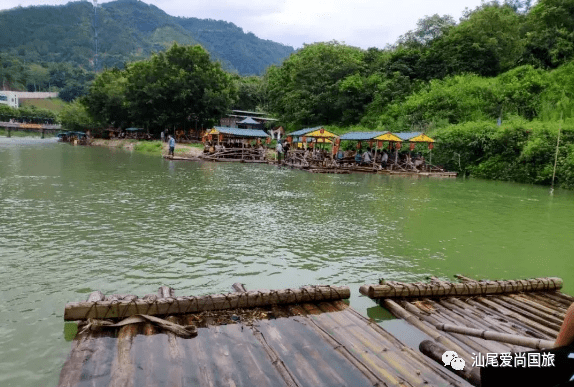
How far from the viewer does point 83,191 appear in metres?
14.5

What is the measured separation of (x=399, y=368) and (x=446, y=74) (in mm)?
41927

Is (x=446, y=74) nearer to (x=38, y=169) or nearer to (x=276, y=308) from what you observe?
(x=38, y=169)

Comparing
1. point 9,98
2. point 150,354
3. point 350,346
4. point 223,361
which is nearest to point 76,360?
point 150,354

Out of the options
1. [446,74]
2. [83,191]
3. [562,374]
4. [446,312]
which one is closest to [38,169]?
[83,191]

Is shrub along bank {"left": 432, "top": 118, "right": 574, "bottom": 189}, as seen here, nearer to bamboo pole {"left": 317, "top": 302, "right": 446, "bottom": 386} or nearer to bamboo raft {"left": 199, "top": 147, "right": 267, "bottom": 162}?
bamboo raft {"left": 199, "top": 147, "right": 267, "bottom": 162}

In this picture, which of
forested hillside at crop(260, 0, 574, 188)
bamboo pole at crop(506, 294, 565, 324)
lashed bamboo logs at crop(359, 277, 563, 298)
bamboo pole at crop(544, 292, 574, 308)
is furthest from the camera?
forested hillside at crop(260, 0, 574, 188)

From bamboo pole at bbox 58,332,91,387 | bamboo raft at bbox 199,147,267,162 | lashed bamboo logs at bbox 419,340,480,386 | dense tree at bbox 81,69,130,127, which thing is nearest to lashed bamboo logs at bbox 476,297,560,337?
lashed bamboo logs at bbox 419,340,480,386

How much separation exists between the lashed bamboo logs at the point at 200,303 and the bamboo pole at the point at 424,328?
62 cm

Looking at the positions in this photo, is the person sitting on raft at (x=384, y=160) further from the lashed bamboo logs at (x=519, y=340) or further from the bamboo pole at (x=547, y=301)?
the lashed bamboo logs at (x=519, y=340)

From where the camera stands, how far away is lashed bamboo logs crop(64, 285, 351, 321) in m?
4.57

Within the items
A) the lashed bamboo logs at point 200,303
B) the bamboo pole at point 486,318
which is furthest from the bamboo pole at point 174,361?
the bamboo pole at point 486,318

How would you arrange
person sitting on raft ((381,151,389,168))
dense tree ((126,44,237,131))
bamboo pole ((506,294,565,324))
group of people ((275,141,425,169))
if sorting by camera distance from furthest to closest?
dense tree ((126,44,237,131)), person sitting on raft ((381,151,389,168)), group of people ((275,141,425,169)), bamboo pole ((506,294,565,324))

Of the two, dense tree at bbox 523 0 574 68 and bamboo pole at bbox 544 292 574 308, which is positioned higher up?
dense tree at bbox 523 0 574 68

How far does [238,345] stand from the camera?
4277mm
